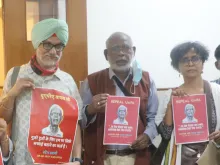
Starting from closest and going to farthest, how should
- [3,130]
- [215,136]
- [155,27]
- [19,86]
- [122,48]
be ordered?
[3,130], [19,86], [215,136], [122,48], [155,27]

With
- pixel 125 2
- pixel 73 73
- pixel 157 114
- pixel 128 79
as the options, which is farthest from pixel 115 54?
pixel 125 2

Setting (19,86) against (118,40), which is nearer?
(19,86)

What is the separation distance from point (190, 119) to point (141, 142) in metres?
0.32

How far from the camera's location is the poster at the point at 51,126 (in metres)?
1.63

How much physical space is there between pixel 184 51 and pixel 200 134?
1.64 feet

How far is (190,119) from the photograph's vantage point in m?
1.93

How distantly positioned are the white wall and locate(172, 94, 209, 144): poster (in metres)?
1.30

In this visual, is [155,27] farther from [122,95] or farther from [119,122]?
[119,122]

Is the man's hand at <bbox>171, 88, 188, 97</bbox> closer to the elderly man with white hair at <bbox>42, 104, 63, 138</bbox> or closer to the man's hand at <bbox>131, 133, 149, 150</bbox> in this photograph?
the man's hand at <bbox>131, 133, 149, 150</bbox>

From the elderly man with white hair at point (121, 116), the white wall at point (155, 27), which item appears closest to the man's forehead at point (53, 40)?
the elderly man with white hair at point (121, 116)

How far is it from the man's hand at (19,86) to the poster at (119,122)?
19.9 inches

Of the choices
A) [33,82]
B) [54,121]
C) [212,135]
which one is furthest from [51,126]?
[212,135]

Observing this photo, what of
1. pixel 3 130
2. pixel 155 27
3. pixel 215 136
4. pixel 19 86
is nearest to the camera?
pixel 3 130

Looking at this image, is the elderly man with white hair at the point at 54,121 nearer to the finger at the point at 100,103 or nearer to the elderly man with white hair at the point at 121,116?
the finger at the point at 100,103
